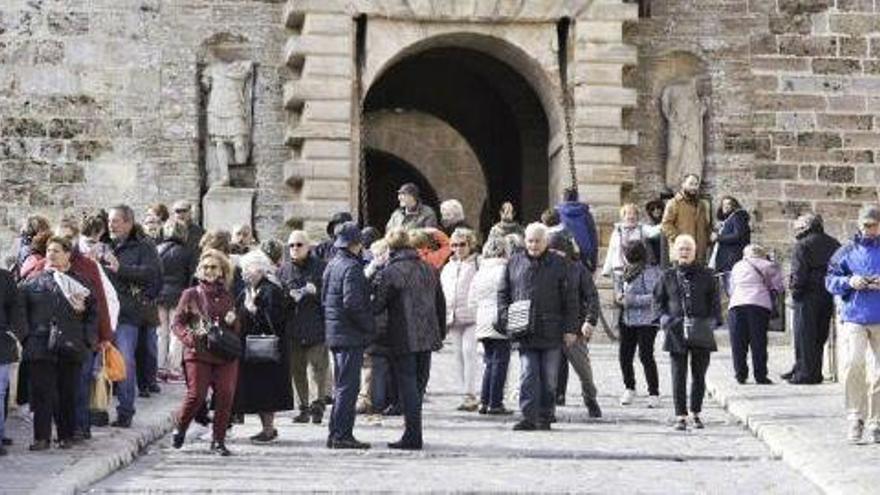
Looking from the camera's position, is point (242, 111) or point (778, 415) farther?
point (242, 111)

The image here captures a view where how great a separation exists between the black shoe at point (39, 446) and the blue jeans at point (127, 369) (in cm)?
139

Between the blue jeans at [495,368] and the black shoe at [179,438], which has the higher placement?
the blue jeans at [495,368]

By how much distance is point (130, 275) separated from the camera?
1521cm

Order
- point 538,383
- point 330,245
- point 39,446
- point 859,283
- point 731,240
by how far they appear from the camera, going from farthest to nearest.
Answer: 1. point 731,240
2. point 330,245
3. point 538,383
4. point 859,283
5. point 39,446

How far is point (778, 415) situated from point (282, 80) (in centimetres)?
946

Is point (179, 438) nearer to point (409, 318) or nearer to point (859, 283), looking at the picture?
point (409, 318)

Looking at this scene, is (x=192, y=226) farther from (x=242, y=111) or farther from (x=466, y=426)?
(x=242, y=111)

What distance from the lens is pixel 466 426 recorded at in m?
15.1

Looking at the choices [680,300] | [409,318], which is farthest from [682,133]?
[409,318]

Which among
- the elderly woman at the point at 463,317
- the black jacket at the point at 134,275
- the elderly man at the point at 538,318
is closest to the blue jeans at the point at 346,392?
the elderly man at the point at 538,318

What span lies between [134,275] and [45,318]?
201cm

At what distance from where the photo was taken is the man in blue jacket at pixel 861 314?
13711 mm

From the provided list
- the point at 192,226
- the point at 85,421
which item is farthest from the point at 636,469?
the point at 192,226

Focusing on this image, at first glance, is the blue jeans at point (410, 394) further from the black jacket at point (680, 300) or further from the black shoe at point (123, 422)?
the black shoe at point (123, 422)
